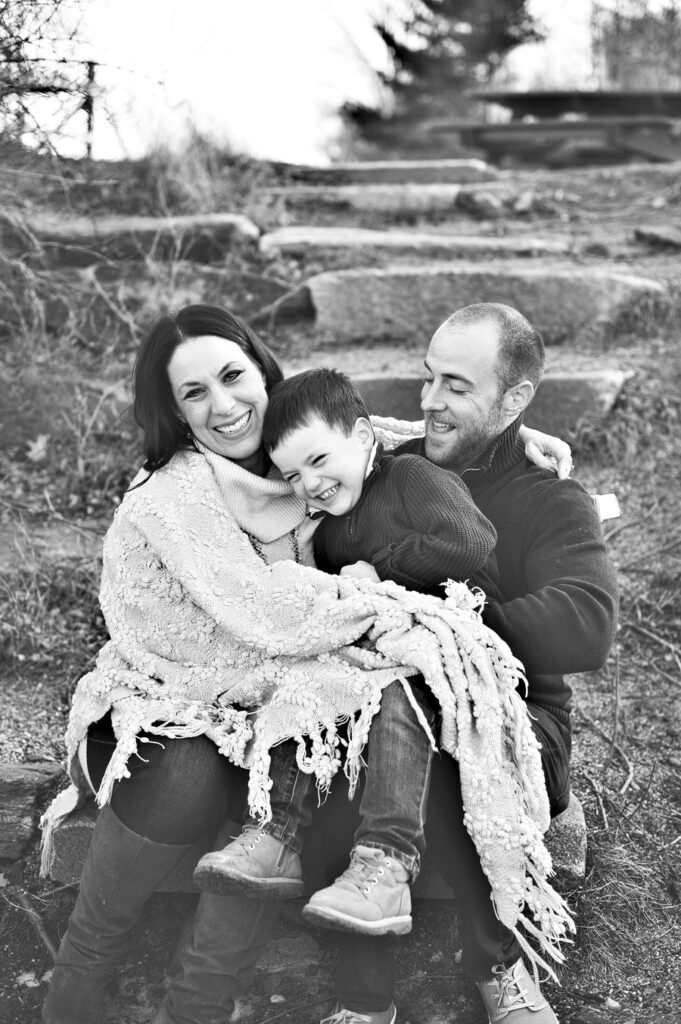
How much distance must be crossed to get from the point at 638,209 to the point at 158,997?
6462 millimetres

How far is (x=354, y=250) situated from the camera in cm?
607

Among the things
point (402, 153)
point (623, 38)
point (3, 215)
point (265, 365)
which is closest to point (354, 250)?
point (3, 215)

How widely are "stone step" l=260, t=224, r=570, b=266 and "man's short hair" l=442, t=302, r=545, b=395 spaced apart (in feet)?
10.7

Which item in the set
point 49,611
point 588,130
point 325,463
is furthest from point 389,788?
point 588,130

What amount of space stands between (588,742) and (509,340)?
1361 mm

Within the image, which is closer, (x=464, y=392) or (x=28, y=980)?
(x=28, y=980)

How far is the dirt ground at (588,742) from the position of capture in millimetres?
2486

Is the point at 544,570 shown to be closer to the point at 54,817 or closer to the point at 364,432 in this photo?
the point at 364,432

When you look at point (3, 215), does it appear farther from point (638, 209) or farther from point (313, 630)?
point (638, 209)

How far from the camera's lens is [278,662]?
2404mm

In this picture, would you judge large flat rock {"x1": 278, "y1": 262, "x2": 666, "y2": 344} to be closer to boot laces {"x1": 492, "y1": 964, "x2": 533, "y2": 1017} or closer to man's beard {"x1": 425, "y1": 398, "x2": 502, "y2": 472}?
man's beard {"x1": 425, "y1": 398, "x2": 502, "y2": 472}

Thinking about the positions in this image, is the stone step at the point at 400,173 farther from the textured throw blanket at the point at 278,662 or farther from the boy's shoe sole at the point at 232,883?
the boy's shoe sole at the point at 232,883

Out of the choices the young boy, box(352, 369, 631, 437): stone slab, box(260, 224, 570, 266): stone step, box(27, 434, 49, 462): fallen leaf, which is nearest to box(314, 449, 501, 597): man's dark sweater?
the young boy

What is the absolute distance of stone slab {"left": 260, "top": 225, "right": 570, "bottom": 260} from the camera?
6004 millimetres
